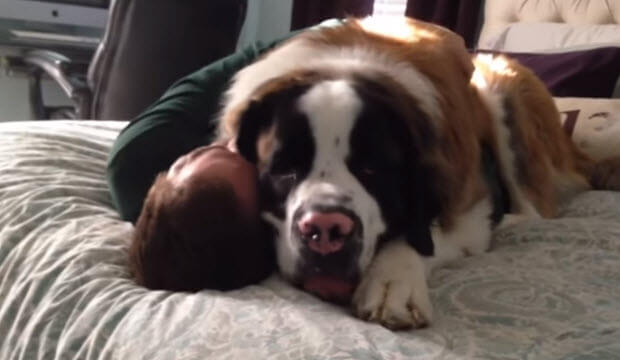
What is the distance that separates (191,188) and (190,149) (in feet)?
1.02

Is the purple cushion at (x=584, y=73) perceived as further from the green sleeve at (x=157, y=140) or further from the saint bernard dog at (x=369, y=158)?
the green sleeve at (x=157, y=140)

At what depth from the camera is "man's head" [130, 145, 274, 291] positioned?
3.29 ft

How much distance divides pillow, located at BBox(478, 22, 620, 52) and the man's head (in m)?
1.65

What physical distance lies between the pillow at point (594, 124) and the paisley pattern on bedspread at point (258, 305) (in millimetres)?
619

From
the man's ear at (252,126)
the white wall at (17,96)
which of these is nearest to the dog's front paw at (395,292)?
the man's ear at (252,126)

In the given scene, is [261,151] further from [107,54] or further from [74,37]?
[74,37]

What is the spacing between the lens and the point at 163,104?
135 cm

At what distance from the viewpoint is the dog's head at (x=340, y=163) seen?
39.3 inches

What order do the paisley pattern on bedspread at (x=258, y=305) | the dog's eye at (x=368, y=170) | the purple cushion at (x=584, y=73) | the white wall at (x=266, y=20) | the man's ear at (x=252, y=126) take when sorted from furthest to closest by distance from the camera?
the white wall at (x=266, y=20) < the purple cushion at (x=584, y=73) < the man's ear at (x=252, y=126) < the dog's eye at (x=368, y=170) < the paisley pattern on bedspread at (x=258, y=305)

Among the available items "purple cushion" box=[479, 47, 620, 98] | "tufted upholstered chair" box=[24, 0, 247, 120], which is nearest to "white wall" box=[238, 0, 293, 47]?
"tufted upholstered chair" box=[24, 0, 247, 120]

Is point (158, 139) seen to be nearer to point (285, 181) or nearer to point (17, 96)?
point (285, 181)

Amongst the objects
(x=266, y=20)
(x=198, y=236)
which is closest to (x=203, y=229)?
(x=198, y=236)

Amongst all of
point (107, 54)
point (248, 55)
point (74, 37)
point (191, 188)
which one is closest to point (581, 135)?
point (248, 55)

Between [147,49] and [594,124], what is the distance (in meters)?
1.46
